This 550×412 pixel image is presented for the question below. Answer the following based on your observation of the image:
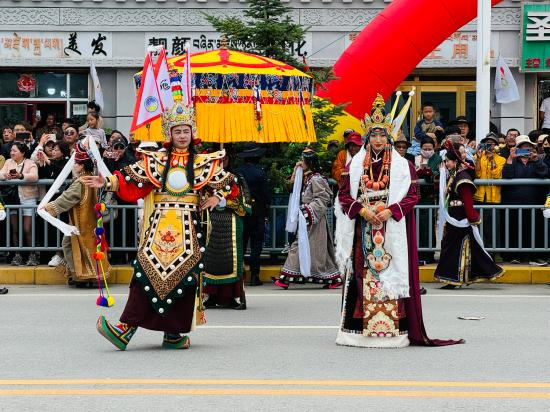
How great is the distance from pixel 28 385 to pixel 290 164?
8.87 meters

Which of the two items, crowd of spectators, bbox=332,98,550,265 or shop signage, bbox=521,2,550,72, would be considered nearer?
crowd of spectators, bbox=332,98,550,265

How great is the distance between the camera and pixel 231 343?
10.5m

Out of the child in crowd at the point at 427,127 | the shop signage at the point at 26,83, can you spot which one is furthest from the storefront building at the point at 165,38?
the child in crowd at the point at 427,127

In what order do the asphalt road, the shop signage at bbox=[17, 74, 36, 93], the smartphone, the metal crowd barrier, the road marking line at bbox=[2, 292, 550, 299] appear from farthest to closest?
the shop signage at bbox=[17, 74, 36, 93], the smartphone, the metal crowd barrier, the road marking line at bbox=[2, 292, 550, 299], the asphalt road

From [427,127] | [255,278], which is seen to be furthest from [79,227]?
[427,127]

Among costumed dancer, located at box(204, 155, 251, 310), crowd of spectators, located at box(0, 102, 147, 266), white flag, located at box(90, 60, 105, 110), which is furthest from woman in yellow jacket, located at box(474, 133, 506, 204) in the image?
white flag, located at box(90, 60, 105, 110)

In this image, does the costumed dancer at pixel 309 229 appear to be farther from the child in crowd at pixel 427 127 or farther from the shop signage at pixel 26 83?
the shop signage at pixel 26 83

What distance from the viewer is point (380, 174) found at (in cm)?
1052

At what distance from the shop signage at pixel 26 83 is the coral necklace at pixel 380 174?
49.5 ft

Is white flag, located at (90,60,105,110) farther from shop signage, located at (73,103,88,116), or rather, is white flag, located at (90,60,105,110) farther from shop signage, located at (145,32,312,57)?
shop signage, located at (145,32,312,57)

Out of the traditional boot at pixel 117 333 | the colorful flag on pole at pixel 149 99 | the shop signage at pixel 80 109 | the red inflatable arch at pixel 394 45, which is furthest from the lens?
the shop signage at pixel 80 109

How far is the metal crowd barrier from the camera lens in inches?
627

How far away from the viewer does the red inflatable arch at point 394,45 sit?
61.4 ft

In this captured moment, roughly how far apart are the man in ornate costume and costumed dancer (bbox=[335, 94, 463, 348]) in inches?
44.1
